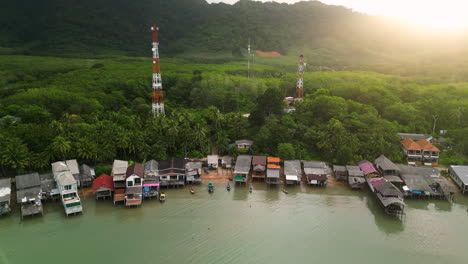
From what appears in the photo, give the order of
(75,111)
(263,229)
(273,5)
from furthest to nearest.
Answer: (273,5)
(75,111)
(263,229)

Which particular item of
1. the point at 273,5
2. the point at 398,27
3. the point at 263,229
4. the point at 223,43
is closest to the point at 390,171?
the point at 263,229

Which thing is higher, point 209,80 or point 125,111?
point 209,80

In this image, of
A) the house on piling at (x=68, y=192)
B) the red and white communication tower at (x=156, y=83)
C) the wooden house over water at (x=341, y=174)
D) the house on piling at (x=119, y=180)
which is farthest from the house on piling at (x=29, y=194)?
the wooden house over water at (x=341, y=174)

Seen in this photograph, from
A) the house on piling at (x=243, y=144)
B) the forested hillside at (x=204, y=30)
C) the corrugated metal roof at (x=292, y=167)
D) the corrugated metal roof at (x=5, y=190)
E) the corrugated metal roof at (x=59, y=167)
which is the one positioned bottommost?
the corrugated metal roof at (x=5, y=190)

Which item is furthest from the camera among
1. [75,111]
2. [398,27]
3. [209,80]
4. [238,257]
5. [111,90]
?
[398,27]

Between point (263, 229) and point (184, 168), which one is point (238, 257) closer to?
point (263, 229)

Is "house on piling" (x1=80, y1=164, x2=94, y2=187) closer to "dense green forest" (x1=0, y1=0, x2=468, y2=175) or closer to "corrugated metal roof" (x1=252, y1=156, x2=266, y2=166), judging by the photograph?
"dense green forest" (x1=0, y1=0, x2=468, y2=175)

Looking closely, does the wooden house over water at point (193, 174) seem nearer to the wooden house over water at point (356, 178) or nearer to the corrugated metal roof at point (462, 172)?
the wooden house over water at point (356, 178)

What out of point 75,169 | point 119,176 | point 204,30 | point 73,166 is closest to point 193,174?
point 119,176
